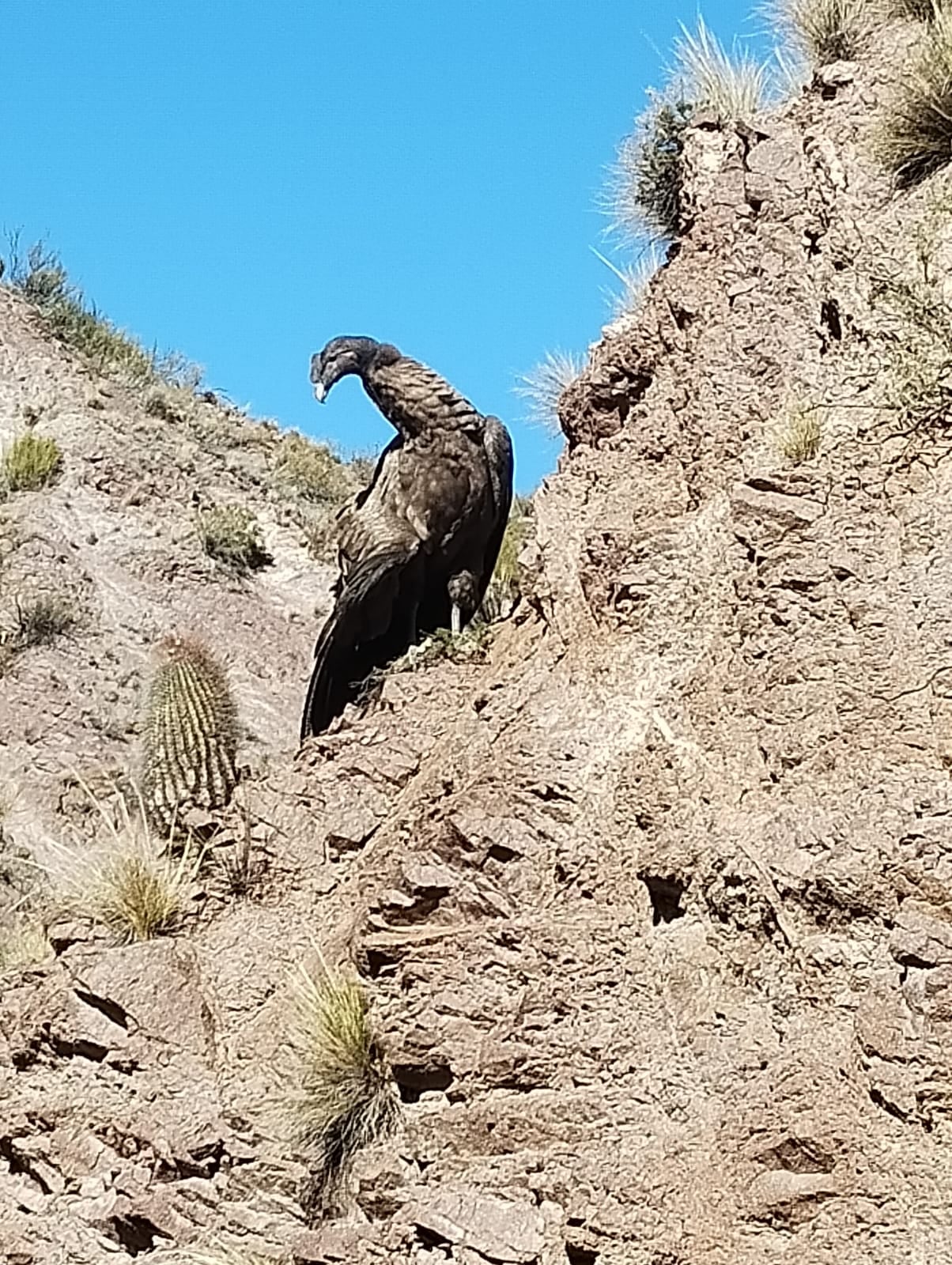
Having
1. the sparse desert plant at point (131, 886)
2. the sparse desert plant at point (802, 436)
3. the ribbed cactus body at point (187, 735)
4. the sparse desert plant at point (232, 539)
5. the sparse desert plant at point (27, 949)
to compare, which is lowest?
the sparse desert plant at point (27, 949)

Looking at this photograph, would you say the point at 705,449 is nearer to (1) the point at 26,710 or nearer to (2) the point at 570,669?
(2) the point at 570,669

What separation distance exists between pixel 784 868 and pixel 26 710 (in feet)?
46.3

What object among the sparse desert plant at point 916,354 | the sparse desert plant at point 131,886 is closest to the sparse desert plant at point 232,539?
the sparse desert plant at point 131,886

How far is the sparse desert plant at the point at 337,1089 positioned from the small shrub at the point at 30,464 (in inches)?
658

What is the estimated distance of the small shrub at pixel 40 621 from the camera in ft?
60.2

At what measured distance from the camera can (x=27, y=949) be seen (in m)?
6.90

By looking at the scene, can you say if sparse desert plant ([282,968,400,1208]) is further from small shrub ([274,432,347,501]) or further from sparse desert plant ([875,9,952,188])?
small shrub ([274,432,347,501])

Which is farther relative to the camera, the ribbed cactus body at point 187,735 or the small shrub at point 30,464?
the small shrub at point 30,464

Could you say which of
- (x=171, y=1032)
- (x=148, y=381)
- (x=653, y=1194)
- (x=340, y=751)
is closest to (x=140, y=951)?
(x=171, y=1032)

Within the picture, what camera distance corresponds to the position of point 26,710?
1722cm

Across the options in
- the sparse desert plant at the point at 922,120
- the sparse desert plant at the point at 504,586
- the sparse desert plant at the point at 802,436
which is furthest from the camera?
the sparse desert plant at the point at 504,586

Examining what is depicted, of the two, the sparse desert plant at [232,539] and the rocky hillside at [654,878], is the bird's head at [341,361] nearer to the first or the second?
the rocky hillside at [654,878]

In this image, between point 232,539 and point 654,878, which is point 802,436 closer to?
point 654,878

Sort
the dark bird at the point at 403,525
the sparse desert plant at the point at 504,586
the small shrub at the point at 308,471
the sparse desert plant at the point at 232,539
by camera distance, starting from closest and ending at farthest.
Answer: the sparse desert plant at the point at 504,586
the dark bird at the point at 403,525
the sparse desert plant at the point at 232,539
the small shrub at the point at 308,471
